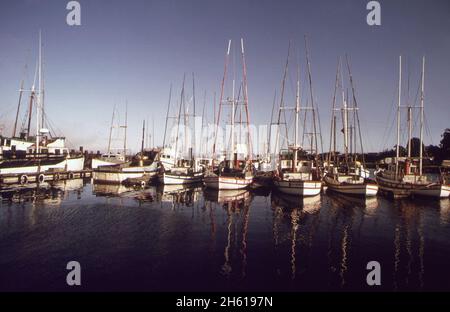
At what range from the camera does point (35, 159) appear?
4575 cm

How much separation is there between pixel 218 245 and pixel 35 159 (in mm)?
44886

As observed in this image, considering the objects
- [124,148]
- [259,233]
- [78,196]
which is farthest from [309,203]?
[124,148]

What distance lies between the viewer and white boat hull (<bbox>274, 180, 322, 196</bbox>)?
106 feet

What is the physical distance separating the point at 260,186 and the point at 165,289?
33.3m

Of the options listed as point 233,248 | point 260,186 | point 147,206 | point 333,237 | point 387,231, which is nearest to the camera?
point 233,248

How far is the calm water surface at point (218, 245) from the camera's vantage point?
449 inches

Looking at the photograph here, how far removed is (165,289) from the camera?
10.7 m

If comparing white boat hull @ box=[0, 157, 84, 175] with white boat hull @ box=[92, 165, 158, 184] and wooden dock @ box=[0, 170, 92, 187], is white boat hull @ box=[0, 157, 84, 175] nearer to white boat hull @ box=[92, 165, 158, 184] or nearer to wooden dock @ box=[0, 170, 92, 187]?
wooden dock @ box=[0, 170, 92, 187]

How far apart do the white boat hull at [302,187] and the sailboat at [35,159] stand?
39742 millimetres

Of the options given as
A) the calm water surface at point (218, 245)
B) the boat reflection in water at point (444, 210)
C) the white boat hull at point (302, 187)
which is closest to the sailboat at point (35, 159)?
the calm water surface at point (218, 245)

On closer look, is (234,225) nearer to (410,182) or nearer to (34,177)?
(410,182)

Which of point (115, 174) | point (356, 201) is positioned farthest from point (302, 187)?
point (115, 174)

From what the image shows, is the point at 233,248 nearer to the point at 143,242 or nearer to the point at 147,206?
the point at 143,242

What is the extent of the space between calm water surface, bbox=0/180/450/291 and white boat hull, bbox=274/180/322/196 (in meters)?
4.40
